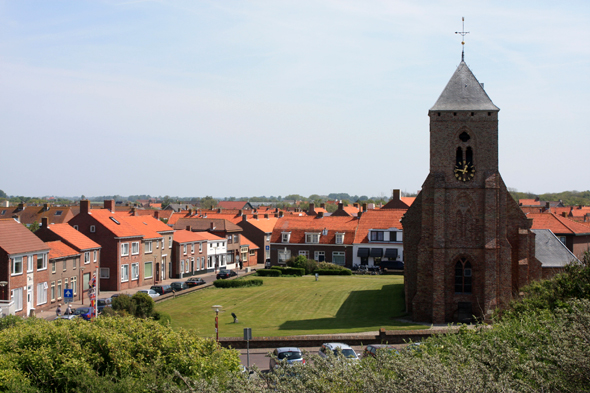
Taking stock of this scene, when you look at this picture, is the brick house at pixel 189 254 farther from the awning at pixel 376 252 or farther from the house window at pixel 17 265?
the house window at pixel 17 265

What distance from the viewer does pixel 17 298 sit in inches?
1768

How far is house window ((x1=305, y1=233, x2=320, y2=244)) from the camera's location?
8356cm

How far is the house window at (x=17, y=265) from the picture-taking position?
4406 cm

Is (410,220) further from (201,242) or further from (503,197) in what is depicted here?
(201,242)

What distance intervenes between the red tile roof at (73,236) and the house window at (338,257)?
35.0 m

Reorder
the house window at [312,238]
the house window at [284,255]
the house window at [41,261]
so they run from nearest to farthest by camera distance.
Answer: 1. the house window at [41,261]
2. the house window at [284,255]
3. the house window at [312,238]

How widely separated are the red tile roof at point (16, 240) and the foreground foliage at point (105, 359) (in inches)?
1113

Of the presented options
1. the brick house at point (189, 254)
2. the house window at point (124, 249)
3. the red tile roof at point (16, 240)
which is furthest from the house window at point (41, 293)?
the brick house at point (189, 254)

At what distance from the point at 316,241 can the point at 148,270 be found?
26.3 m

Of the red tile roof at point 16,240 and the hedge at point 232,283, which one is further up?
the red tile roof at point 16,240

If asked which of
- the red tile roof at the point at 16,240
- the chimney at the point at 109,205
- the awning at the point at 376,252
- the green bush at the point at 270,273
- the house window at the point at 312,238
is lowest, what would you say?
the green bush at the point at 270,273

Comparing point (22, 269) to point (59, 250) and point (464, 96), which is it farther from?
point (464, 96)

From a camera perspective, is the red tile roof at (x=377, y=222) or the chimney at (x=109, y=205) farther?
the red tile roof at (x=377, y=222)

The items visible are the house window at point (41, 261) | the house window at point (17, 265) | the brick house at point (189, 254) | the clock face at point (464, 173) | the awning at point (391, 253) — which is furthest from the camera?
the awning at point (391, 253)
